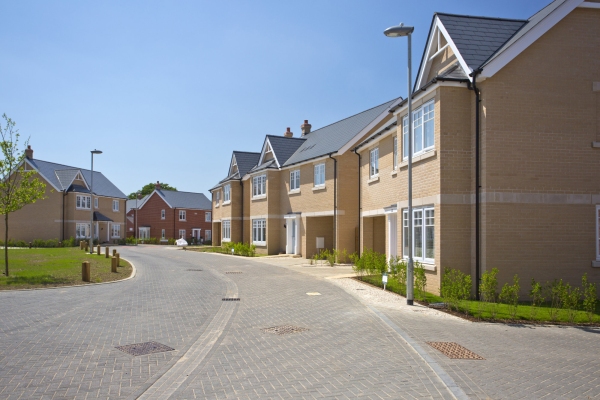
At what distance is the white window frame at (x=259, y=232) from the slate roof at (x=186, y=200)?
34.0m

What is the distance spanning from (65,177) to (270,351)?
54876 mm

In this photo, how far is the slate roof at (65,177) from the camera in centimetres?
5506

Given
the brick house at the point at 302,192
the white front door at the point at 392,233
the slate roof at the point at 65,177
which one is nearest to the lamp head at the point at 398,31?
the white front door at the point at 392,233

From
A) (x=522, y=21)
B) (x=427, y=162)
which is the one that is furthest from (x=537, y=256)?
(x=522, y=21)

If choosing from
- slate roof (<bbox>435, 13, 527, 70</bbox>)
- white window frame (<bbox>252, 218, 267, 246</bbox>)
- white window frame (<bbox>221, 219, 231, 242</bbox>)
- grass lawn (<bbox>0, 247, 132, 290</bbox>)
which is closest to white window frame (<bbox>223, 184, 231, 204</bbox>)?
white window frame (<bbox>221, 219, 231, 242</bbox>)

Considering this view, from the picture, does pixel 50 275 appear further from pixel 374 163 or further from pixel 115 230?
pixel 115 230

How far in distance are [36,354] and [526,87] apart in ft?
47.8

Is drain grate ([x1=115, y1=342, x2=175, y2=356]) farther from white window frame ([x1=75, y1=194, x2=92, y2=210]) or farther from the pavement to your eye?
white window frame ([x1=75, y1=194, x2=92, y2=210])

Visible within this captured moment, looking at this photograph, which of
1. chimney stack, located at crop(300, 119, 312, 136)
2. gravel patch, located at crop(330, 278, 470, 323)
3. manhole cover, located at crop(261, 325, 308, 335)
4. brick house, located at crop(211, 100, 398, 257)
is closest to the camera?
manhole cover, located at crop(261, 325, 308, 335)

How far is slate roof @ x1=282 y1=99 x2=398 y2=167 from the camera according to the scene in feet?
102

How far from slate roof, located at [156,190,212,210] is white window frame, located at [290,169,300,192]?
39284mm

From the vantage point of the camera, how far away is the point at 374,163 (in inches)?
1023

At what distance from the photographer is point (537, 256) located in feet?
49.2

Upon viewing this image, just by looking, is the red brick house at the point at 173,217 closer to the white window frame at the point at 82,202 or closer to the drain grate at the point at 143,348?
the white window frame at the point at 82,202
